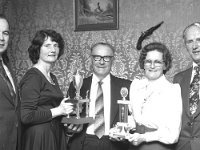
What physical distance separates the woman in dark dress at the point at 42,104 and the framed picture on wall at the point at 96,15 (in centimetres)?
129

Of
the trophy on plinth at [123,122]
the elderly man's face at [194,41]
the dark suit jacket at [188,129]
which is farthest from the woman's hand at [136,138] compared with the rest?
the elderly man's face at [194,41]

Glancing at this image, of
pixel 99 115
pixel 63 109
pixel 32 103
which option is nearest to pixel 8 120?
pixel 32 103

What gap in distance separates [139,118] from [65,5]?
2.25 metres

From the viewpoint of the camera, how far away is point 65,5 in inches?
168

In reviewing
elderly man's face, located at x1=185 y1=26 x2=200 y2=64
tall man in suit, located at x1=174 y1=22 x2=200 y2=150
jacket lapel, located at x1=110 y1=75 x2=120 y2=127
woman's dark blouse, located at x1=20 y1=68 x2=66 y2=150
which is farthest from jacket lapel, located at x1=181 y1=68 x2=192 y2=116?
woman's dark blouse, located at x1=20 y1=68 x2=66 y2=150

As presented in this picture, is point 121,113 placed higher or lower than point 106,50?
lower

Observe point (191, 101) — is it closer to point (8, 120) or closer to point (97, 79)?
point (97, 79)

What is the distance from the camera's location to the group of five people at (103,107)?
248 centimetres

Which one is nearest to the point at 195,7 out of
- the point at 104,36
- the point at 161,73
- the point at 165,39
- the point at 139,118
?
the point at 165,39

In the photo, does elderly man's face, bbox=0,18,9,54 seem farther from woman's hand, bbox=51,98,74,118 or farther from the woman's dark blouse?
woman's hand, bbox=51,98,74,118

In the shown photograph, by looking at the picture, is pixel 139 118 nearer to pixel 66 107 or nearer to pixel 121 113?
pixel 121 113

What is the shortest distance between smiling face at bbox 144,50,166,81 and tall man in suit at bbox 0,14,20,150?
Result: 108cm

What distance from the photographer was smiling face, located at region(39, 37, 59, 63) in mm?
2824

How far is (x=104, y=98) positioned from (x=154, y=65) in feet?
2.10
